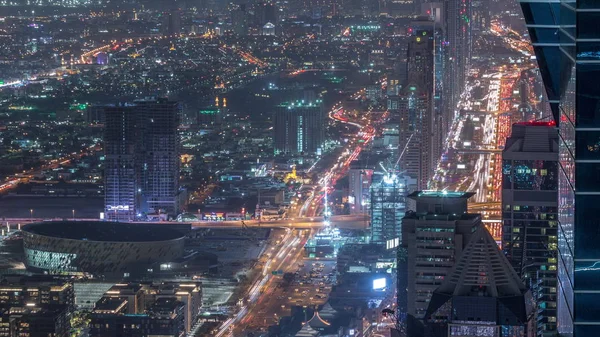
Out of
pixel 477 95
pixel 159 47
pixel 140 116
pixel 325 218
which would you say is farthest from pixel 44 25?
pixel 325 218

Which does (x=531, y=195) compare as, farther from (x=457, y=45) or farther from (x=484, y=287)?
(x=457, y=45)

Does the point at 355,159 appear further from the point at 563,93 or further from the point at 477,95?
the point at 563,93

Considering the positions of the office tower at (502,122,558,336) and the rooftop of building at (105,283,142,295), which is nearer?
the office tower at (502,122,558,336)

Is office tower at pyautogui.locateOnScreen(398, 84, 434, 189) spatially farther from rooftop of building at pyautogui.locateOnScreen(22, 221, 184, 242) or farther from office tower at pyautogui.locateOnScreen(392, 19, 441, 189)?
rooftop of building at pyautogui.locateOnScreen(22, 221, 184, 242)

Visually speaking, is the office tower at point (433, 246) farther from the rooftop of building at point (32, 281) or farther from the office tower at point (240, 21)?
the office tower at point (240, 21)

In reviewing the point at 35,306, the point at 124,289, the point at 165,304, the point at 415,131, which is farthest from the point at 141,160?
the point at 35,306

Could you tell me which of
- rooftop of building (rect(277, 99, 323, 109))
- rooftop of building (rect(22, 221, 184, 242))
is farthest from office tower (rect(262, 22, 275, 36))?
rooftop of building (rect(22, 221, 184, 242))
